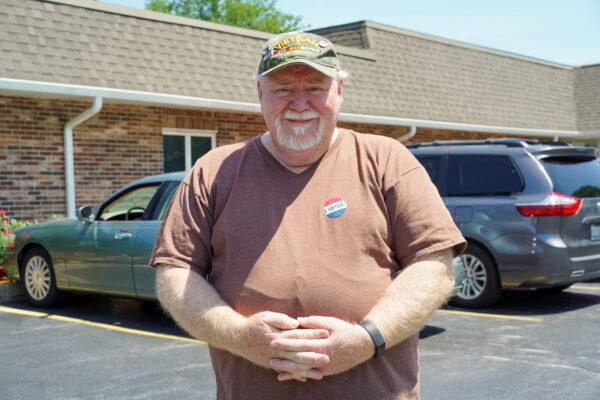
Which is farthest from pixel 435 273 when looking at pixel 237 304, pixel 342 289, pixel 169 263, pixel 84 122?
pixel 84 122

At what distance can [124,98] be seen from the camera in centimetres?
1175

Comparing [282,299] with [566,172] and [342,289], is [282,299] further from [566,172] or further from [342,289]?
[566,172]

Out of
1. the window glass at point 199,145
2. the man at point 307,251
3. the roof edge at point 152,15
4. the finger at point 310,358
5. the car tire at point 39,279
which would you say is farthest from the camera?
the window glass at point 199,145

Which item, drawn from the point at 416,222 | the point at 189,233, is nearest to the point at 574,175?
the point at 416,222

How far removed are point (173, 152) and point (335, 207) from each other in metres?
11.2

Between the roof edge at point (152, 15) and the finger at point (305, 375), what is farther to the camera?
the roof edge at point (152, 15)

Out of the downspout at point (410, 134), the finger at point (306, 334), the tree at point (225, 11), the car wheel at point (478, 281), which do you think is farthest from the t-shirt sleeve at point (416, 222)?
the tree at point (225, 11)

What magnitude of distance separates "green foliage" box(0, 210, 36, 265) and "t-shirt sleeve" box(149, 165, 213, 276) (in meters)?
7.50

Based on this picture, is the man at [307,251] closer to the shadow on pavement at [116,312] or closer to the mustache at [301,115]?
the mustache at [301,115]

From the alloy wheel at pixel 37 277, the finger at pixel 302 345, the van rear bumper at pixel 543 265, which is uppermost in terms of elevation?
the finger at pixel 302 345

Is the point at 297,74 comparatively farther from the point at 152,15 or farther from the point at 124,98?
the point at 152,15

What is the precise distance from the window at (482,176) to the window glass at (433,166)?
0.46 ft

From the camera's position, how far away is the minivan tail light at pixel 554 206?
811 centimetres

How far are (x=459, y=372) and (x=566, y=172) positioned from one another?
3.51 m
